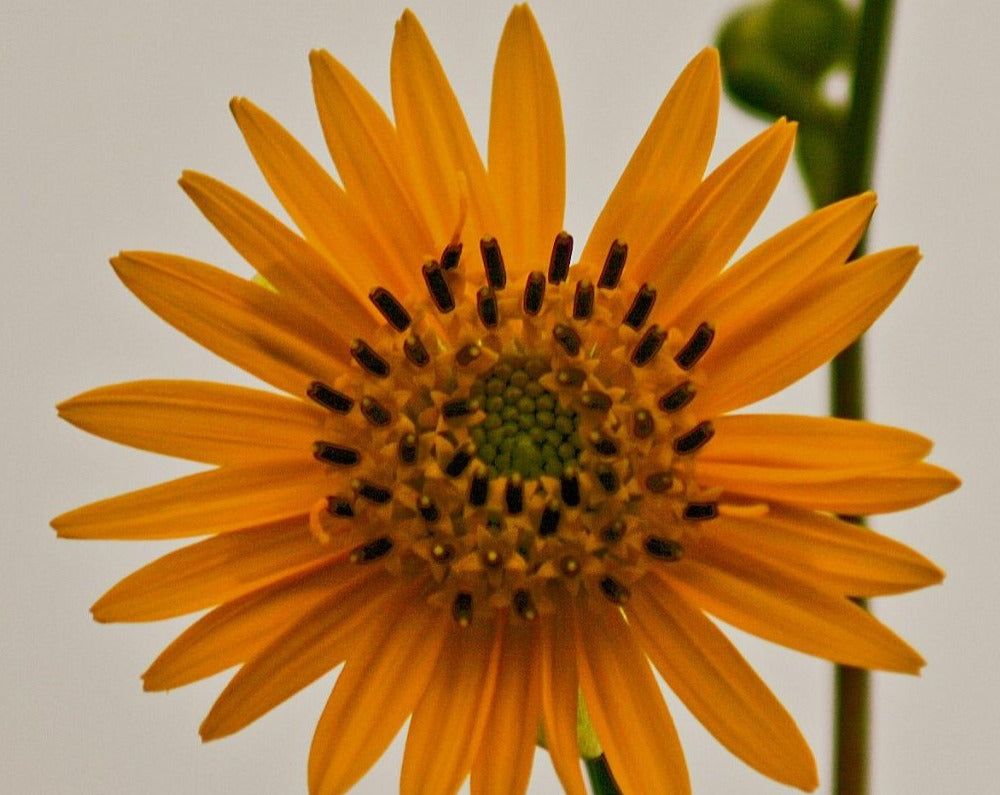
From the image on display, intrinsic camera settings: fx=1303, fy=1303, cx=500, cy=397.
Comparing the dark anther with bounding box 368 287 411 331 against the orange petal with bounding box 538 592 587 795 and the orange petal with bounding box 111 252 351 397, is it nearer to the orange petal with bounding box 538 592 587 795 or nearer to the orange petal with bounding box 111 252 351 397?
the orange petal with bounding box 111 252 351 397

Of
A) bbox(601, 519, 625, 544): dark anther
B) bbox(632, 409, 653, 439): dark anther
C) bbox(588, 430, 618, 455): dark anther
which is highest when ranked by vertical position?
bbox(632, 409, 653, 439): dark anther

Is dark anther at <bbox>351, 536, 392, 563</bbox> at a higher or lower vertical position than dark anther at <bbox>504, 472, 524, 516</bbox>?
lower

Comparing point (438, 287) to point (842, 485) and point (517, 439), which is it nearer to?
point (517, 439)

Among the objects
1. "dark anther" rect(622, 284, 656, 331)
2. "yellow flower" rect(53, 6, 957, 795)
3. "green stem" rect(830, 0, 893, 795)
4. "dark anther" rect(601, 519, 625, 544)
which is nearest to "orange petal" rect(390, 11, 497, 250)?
"yellow flower" rect(53, 6, 957, 795)

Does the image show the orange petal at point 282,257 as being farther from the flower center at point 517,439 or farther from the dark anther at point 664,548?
the dark anther at point 664,548

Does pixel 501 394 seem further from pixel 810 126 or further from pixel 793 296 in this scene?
pixel 810 126

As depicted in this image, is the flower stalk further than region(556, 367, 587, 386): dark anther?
Yes
